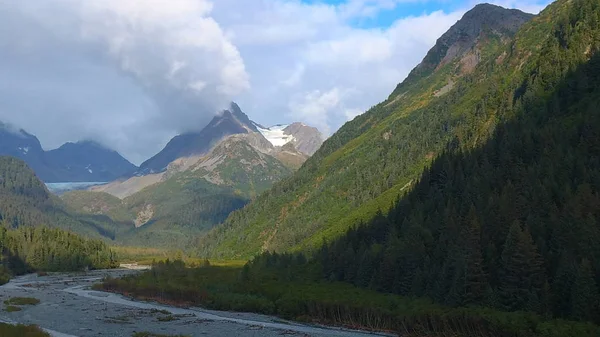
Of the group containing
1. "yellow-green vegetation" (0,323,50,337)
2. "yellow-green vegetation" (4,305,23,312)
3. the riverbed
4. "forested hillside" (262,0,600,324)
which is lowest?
the riverbed

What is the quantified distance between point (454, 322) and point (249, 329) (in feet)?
110

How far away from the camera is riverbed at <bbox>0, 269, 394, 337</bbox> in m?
82.3

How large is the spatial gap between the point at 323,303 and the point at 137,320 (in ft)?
114

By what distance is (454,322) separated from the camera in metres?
72.1

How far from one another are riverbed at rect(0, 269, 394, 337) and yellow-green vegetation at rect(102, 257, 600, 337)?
4415 millimetres

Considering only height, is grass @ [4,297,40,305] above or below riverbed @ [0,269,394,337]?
above

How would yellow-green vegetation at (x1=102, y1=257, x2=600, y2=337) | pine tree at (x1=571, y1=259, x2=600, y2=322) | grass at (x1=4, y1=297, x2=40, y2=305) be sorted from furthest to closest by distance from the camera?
grass at (x1=4, y1=297, x2=40, y2=305) < yellow-green vegetation at (x1=102, y1=257, x2=600, y2=337) < pine tree at (x1=571, y1=259, x2=600, y2=322)

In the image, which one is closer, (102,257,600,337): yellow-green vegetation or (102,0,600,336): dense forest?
(102,257,600,337): yellow-green vegetation

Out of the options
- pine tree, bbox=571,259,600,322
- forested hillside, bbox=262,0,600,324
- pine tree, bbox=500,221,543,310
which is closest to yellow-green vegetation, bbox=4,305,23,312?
forested hillside, bbox=262,0,600,324

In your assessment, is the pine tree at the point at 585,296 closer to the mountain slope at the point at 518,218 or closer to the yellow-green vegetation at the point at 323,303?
the mountain slope at the point at 518,218

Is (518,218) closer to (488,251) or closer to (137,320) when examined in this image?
(488,251)

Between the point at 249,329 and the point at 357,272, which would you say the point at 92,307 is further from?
the point at 357,272

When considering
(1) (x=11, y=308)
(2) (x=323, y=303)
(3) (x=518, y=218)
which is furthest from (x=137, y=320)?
(3) (x=518, y=218)

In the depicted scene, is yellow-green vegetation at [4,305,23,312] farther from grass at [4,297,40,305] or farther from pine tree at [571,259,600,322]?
pine tree at [571,259,600,322]
